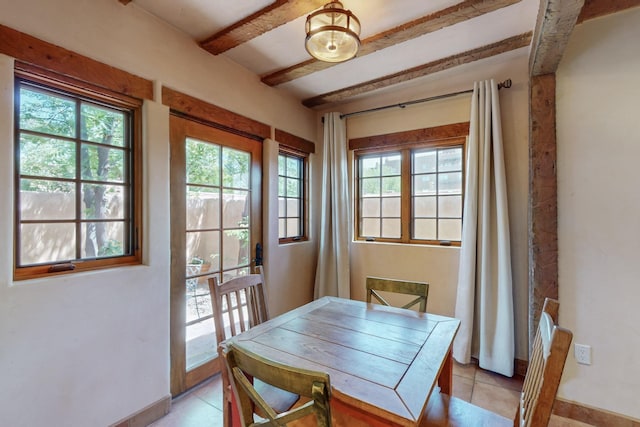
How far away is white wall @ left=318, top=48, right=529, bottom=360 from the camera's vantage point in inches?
95.7

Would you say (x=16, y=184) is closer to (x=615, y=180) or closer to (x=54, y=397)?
(x=54, y=397)

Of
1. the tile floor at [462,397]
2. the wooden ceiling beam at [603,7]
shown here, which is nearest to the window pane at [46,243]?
the tile floor at [462,397]

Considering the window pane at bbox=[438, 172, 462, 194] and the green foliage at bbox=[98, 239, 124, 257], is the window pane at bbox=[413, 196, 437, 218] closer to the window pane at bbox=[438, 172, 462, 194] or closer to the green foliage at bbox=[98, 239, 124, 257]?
the window pane at bbox=[438, 172, 462, 194]

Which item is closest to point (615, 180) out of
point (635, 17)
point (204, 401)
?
point (635, 17)

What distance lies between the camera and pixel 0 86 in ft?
4.32

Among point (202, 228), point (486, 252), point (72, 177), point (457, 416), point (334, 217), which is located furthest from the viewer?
point (334, 217)

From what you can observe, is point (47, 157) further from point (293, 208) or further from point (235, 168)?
point (293, 208)

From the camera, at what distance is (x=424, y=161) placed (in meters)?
2.96

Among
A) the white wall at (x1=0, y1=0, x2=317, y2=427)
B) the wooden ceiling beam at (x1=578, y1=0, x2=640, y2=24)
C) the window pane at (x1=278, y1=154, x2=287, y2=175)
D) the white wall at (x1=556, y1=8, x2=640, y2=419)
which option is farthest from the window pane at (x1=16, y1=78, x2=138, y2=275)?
the wooden ceiling beam at (x1=578, y1=0, x2=640, y2=24)

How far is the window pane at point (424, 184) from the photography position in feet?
9.56

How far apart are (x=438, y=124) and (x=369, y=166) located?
83 cm

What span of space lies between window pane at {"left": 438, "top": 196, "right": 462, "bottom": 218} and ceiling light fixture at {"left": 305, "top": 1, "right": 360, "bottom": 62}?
1.76m

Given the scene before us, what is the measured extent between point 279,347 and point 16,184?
4.91 ft

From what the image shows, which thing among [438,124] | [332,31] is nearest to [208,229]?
[332,31]
